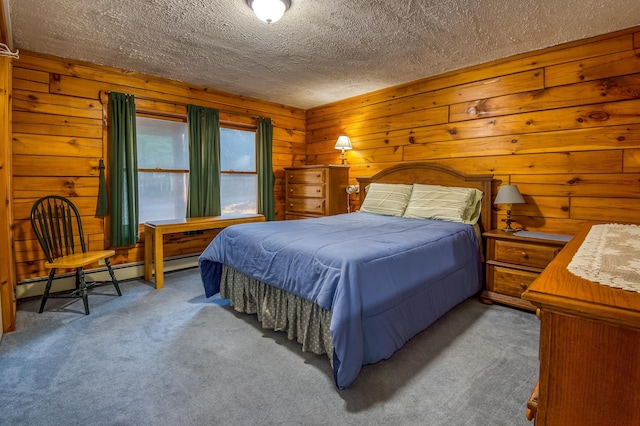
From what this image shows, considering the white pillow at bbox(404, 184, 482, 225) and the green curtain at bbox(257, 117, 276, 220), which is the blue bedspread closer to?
the white pillow at bbox(404, 184, 482, 225)

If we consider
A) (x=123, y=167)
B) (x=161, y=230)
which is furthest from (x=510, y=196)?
(x=123, y=167)

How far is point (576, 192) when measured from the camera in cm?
275

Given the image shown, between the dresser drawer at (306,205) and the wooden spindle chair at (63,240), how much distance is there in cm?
235

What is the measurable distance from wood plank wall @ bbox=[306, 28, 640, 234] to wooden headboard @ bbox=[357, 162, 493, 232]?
0.13 m

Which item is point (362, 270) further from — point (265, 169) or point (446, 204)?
point (265, 169)

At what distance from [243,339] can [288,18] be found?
7.49 ft

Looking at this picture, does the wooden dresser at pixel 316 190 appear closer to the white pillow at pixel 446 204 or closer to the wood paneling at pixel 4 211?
the white pillow at pixel 446 204

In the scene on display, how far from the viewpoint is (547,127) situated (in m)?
2.89

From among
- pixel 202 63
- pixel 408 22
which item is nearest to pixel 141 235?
pixel 202 63

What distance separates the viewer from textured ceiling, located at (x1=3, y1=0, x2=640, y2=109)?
7.27ft

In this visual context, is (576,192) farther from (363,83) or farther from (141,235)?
(141,235)

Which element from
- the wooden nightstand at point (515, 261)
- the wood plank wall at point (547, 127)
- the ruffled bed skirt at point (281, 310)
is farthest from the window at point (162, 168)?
the wooden nightstand at point (515, 261)

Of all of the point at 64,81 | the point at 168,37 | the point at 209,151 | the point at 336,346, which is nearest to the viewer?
the point at 336,346

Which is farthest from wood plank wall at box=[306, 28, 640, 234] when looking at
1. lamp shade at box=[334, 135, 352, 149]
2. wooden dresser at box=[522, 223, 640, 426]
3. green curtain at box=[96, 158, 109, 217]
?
green curtain at box=[96, 158, 109, 217]
